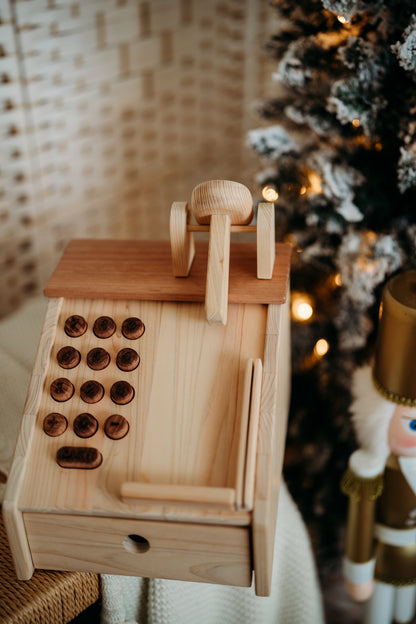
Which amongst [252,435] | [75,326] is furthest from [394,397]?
[75,326]

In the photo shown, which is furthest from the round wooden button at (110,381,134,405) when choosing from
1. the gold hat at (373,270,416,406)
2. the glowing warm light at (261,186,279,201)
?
the glowing warm light at (261,186,279,201)

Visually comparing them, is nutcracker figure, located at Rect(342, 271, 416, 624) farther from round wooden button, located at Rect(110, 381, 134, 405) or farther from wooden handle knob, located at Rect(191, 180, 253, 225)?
round wooden button, located at Rect(110, 381, 134, 405)

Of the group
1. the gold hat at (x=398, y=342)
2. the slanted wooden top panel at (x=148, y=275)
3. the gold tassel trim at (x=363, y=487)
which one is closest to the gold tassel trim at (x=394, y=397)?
the gold hat at (x=398, y=342)

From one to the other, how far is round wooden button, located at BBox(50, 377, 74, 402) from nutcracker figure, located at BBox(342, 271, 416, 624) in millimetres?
492

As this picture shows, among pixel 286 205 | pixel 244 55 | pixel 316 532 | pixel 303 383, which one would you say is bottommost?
pixel 316 532

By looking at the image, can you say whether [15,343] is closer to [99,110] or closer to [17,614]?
[17,614]

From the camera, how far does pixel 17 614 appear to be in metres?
0.75

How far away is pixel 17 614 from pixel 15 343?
1.56 ft

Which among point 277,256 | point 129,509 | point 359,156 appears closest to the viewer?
point 129,509

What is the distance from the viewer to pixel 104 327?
2.65 feet

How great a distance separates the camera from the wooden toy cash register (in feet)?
2.35

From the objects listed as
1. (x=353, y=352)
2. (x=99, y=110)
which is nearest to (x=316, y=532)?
(x=353, y=352)

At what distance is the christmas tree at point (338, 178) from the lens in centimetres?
93

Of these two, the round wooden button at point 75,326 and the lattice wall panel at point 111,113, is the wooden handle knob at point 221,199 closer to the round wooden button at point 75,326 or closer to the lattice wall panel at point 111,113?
the round wooden button at point 75,326
